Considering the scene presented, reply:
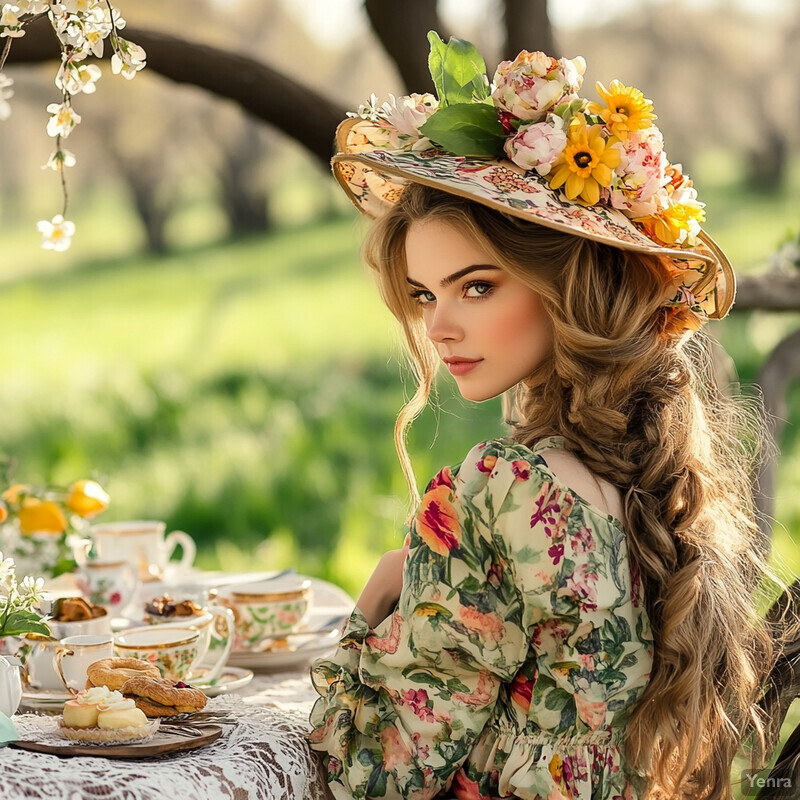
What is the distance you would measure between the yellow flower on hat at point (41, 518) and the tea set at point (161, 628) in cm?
9

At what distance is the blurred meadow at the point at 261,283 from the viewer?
596 cm

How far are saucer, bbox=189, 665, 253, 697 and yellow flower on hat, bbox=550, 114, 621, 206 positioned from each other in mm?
986

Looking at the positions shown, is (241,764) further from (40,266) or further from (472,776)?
(40,266)

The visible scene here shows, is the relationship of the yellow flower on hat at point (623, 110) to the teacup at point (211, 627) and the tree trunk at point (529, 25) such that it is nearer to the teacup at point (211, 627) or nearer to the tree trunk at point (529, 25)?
the teacup at point (211, 627)

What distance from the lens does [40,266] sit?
12281 mm

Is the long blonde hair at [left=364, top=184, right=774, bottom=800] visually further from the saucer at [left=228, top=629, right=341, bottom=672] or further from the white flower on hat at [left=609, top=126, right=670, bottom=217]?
the saucer at [left=228, top=629, right=341, bottom=672]

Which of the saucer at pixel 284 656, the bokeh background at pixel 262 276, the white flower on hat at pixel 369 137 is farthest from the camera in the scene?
the bokeh background at pixel 262 276

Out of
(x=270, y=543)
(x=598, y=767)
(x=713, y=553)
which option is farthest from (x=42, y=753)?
(x=270, y=543)

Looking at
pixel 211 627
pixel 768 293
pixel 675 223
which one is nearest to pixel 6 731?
pixel 211 627

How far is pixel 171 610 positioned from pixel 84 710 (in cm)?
50

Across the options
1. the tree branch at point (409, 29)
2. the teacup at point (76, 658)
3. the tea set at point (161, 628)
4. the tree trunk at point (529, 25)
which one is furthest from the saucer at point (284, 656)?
the tree trunk at point (529, 25)

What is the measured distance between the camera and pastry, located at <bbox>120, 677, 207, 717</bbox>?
166 centimetres

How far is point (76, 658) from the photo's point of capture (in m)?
1.83

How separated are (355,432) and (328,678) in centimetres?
523
